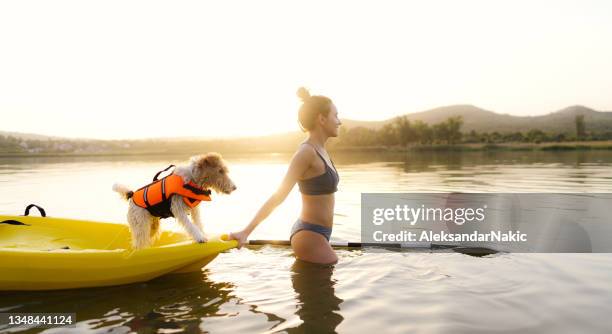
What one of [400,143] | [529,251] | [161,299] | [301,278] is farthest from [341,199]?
[400,143]

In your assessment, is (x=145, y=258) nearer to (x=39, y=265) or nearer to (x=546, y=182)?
(x=39, y=265)

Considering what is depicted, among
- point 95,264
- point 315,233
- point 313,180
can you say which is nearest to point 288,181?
point 313,180

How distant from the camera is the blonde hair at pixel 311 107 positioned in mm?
5699

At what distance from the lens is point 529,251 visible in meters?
7.05

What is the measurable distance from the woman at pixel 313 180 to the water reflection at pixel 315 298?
273 millimetres

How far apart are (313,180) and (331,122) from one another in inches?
29.2

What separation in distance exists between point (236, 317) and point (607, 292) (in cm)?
397

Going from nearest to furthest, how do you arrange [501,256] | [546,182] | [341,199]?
[501,256], [341,199], [546,182]

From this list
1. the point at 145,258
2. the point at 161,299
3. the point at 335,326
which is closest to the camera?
the point at 335,326

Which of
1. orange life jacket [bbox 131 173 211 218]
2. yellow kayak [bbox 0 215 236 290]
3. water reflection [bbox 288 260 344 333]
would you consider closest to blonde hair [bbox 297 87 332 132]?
orange life jacket [bbox 131 173 211 218]

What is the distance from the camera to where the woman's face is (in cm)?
573

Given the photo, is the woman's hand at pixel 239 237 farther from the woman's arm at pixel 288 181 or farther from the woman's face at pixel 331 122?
the woman's face at pixel 331 122

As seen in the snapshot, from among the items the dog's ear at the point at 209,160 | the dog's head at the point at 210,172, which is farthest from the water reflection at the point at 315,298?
the dog's ear at the point at 209,160

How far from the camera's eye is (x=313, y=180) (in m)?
5.59
